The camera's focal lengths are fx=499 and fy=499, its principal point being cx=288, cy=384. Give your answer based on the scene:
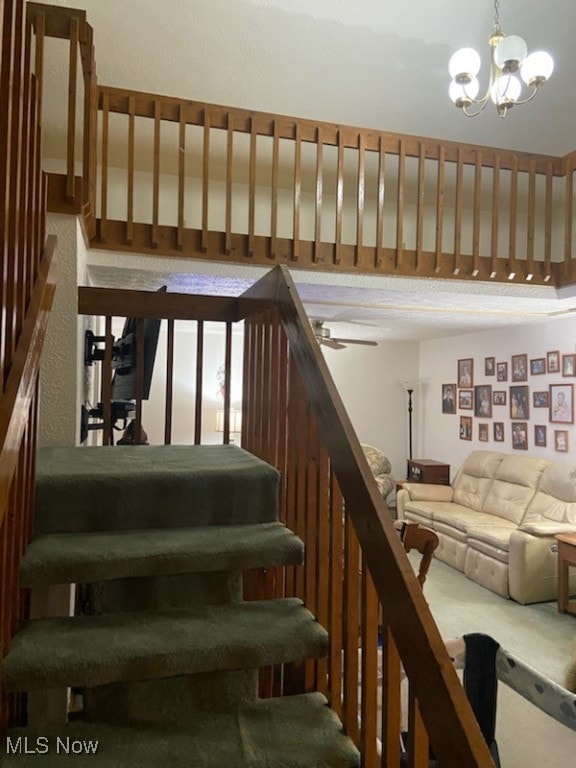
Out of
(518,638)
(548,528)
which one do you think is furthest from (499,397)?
(518,638)

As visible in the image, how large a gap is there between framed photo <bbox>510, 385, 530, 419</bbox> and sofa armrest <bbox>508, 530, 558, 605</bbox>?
5.77 ft

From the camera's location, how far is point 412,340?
25.2 feet

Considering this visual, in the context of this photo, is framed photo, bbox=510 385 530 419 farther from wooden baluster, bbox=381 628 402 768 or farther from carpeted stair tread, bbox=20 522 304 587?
wooden baluster, bbox=381 628 402 768

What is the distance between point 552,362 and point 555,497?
1.38 metres

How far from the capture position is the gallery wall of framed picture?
5.02 metres

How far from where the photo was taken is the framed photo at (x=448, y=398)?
271 inches

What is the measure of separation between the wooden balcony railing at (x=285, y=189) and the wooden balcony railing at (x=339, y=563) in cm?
77

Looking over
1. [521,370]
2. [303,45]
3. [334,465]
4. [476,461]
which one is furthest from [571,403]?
[334,465]

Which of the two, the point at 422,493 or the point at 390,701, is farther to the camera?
the point at 422,493

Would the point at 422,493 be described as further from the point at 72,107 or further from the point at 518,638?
the point at 72,107

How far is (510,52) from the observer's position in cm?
240

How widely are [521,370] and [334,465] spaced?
4.93 meters

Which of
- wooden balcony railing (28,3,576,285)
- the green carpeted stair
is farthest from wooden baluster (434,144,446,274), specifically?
the green carpeted stair

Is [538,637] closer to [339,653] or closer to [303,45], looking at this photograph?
[339,653]
